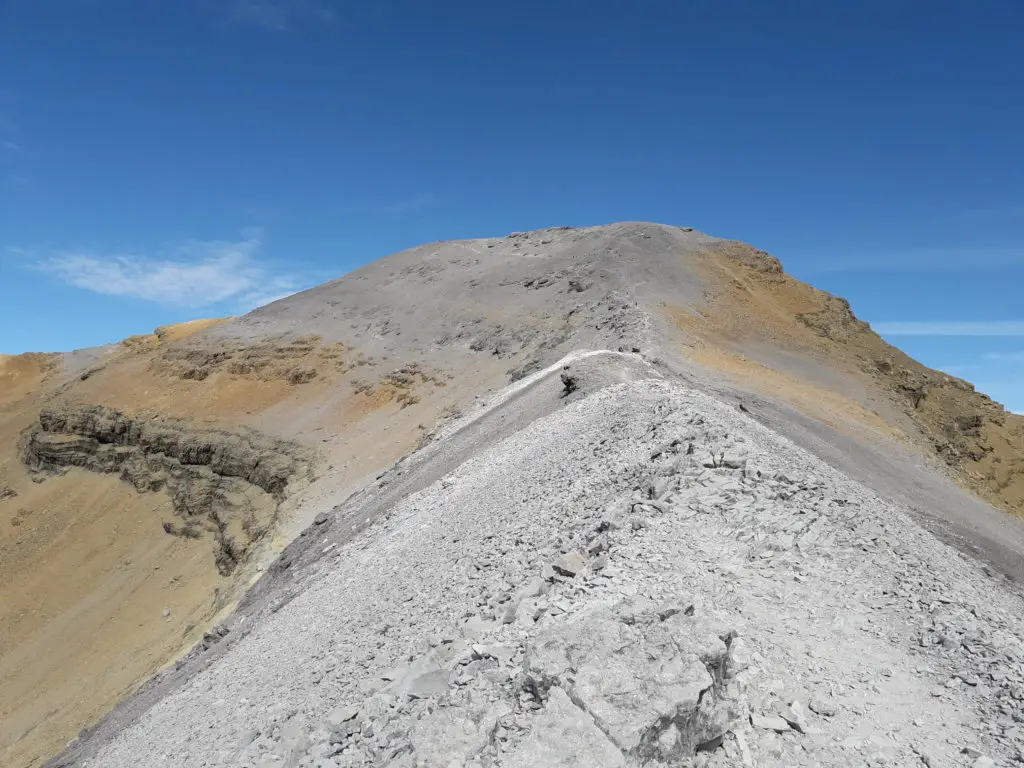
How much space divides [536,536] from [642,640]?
148 inches

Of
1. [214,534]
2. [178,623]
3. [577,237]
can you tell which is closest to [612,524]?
[178,623]

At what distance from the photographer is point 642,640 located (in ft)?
21.1

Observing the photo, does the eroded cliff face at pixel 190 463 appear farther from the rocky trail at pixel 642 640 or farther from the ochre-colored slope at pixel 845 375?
the ochre-colored slope at pixel 845 375

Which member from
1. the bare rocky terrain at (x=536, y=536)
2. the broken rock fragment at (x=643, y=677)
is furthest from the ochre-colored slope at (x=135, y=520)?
the broken rock fragment at (x=643, y=677)

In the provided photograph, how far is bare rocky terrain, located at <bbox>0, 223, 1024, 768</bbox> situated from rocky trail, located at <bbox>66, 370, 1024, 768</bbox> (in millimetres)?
41

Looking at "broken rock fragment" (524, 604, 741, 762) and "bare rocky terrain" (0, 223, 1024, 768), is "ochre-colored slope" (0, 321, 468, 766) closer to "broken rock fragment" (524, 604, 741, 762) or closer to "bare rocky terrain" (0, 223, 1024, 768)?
"bare rocky terrain" (0, 223, 1024, 768)

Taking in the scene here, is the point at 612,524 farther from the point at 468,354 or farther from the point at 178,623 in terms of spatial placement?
the point at 468,354

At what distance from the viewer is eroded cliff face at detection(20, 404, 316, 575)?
86.1ft

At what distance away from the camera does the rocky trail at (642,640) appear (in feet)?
19.3

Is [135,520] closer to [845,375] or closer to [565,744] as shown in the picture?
[565,744]

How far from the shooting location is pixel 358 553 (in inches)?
563

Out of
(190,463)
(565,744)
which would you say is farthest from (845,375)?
(190,463)

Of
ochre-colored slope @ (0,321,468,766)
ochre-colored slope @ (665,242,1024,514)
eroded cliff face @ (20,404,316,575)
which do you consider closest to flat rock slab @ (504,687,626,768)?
ochre-colored slope @ (0,321,468,766)

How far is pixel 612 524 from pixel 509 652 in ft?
9.23
